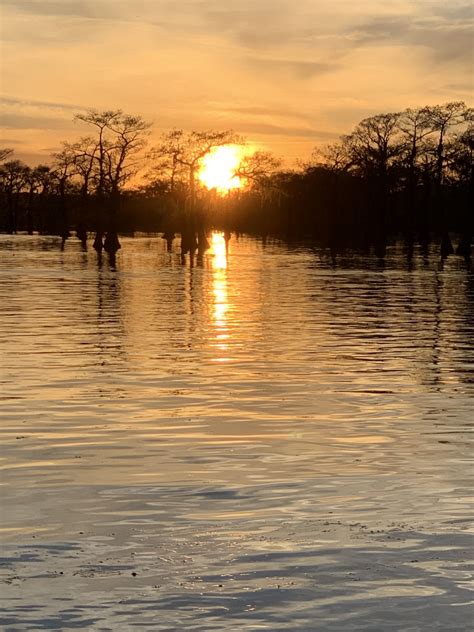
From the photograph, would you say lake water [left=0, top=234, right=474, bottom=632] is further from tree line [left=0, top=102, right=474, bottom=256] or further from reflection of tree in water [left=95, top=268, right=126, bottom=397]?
tree line [left=0, top=102, right=474, bottom=256]

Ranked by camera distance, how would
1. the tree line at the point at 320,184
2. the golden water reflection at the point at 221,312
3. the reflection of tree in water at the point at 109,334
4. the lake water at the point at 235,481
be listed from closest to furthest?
the lake water at the point at 235,481
the reflection of tree in water at the point at 109,334
the golden water reflection at the point at 221,312
the tree line at the point at 320,184

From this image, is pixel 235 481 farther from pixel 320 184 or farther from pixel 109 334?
pixel 320 184

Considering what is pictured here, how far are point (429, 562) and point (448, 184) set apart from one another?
106m

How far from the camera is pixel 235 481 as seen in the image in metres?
9.96

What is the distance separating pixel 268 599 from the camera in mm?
6727

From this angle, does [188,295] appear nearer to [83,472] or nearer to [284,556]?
[83,472]

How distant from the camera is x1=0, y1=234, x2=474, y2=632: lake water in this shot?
22.0 ft

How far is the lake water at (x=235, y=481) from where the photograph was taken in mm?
6719

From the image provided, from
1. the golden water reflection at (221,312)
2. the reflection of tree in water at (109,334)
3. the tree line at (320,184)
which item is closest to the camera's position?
the reflection of tree in water at (109,334)

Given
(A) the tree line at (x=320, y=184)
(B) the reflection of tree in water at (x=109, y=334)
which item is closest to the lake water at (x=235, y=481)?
(B) the reflection of tree in water at (x=109, y=334)

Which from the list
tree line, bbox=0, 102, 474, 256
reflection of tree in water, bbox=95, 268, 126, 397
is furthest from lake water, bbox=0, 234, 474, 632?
tree line, bbox=0, 102, 474, 256

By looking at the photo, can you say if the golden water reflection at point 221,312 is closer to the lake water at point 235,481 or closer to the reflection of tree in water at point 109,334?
the lake water at point 235,481

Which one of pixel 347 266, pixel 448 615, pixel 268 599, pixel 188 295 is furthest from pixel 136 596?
pixel 347 266

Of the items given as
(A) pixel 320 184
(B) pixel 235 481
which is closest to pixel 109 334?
(B) pixel 235 481
